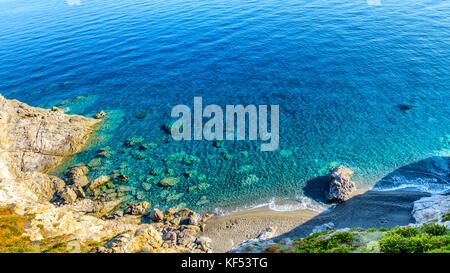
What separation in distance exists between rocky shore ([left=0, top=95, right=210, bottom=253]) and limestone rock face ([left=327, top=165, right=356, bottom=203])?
51.3 feet

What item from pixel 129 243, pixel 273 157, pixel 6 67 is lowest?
pixel 129 243

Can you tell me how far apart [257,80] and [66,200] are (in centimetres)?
3941

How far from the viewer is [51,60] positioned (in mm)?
65125

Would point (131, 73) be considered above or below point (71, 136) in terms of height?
above

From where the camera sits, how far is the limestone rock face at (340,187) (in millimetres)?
27391

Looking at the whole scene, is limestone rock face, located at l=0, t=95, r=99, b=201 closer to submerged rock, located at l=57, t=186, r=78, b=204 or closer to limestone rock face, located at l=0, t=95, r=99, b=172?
limestone rock face, located at l=0, t=95, r=99, b=172

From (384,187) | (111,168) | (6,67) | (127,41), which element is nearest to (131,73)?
(127,41)

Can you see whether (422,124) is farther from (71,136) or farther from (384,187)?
(71,136)

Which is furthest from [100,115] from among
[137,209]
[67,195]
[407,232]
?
[407,232]

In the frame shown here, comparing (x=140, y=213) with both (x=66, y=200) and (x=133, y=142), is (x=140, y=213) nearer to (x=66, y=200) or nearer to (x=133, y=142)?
(x=66, y=200)

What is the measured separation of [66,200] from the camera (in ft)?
95.6

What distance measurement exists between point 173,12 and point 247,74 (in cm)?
5905

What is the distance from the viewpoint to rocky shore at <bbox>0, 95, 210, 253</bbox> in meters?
21.6

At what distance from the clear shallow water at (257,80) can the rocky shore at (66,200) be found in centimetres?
262
